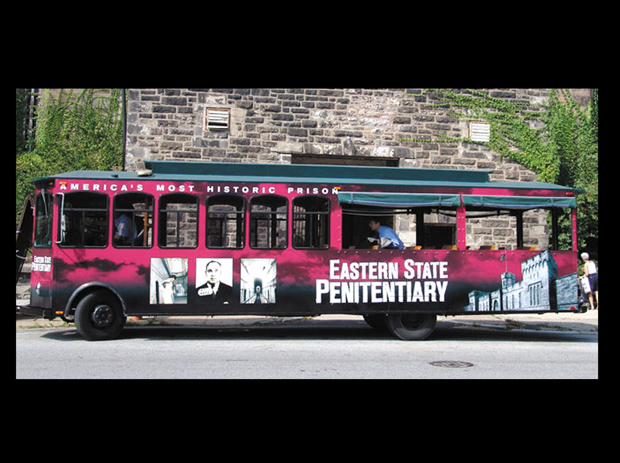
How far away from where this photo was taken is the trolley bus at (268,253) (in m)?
9.78

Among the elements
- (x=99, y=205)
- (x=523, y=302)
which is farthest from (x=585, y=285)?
(x=99, y=205)

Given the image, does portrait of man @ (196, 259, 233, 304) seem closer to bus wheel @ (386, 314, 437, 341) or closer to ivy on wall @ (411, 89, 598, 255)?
bus wheel @ (386, 314, 437, 341)

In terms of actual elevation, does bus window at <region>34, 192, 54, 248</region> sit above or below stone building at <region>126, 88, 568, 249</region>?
below

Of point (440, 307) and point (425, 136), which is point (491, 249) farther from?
point (425, 136)

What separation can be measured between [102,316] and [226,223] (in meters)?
2.74

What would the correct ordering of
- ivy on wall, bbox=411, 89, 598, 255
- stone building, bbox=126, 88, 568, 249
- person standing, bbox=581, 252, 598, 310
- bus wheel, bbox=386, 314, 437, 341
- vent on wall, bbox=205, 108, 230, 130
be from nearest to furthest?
bus wheel, bbox=386, 314, 437, 341
person standing, bbox=581, 252, 598, 310
stone building, bbox=126, 88, 568, 249
vent on wall, bbox=205, 108, 230, 130
ivy on wall, bbox=411, 89, 598, 255

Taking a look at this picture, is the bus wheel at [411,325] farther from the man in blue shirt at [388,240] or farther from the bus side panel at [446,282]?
the man in blue shirt at [388,240]

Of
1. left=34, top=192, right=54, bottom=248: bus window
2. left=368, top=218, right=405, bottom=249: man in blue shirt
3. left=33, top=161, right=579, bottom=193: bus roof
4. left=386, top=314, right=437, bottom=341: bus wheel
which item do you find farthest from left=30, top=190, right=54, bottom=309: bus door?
left=386, top=314, right=437, bottom=341: bus wheel

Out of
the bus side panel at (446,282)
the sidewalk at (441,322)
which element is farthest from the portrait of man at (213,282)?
the sidewalk at (441,322)

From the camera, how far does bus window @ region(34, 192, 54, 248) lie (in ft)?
32.2

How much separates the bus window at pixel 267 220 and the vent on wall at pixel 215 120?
268 inches

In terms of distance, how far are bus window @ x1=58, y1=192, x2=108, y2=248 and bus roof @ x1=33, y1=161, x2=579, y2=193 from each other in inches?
17.5

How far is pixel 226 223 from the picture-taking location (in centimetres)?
1052

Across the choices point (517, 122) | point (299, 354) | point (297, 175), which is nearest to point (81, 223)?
point (297, 175)
